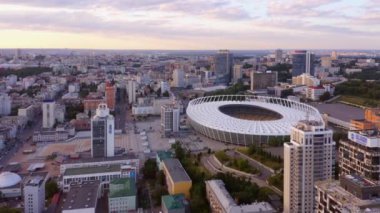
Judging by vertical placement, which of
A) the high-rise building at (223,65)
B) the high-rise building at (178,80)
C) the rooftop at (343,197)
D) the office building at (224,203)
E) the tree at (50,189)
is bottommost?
the tree at (50,189)

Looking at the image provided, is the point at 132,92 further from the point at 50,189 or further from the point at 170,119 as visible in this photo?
the point at 50,189

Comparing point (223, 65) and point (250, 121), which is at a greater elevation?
point (223, 65)

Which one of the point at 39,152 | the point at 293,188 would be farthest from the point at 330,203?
the point at 39,152

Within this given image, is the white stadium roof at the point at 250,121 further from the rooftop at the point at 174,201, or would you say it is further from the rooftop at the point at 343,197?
the rooftop at the point at 343,197

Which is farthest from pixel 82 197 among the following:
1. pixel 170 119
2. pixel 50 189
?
pixel 170 119

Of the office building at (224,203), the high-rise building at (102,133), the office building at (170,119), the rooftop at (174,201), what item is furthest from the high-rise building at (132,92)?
the rooftop at (174,201)
